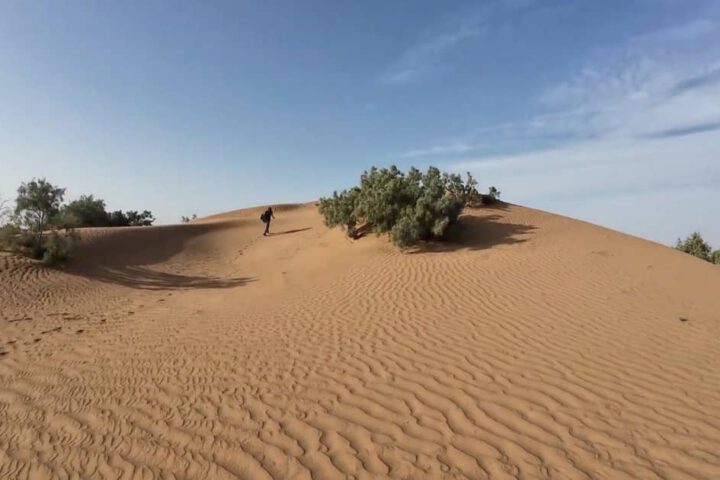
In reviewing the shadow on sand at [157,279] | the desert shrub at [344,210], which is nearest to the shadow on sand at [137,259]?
the shadow on sand at [157,279]

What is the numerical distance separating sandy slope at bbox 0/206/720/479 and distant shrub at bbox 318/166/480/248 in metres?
2.20

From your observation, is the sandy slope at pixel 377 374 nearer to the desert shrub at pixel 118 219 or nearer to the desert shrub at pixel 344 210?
the desert shrub at pixel 344 210

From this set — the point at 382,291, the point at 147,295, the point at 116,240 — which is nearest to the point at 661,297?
the point at 382,291

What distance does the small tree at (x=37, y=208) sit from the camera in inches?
479

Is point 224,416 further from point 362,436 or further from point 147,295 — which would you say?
point 147,295

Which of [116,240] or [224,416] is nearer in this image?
[224,416]

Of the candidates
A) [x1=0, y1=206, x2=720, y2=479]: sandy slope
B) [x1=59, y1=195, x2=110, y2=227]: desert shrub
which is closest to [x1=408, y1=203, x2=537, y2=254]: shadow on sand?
[x1=0, y1=206, x2=720, y2=479]: sandy slope

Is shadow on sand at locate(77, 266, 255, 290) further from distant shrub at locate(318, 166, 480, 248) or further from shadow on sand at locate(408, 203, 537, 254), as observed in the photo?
shadow on sand at locate(408, 203, 537, 254)

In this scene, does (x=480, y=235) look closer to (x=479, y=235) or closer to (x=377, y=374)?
(x=479, y=235)

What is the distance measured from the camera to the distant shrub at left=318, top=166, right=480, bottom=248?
13.5 m

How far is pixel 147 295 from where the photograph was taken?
36.3ft

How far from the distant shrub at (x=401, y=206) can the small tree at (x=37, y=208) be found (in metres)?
9.48

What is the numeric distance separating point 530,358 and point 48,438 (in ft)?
17.5

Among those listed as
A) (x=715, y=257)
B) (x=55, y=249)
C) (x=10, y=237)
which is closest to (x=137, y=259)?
(x=55, y=249)
